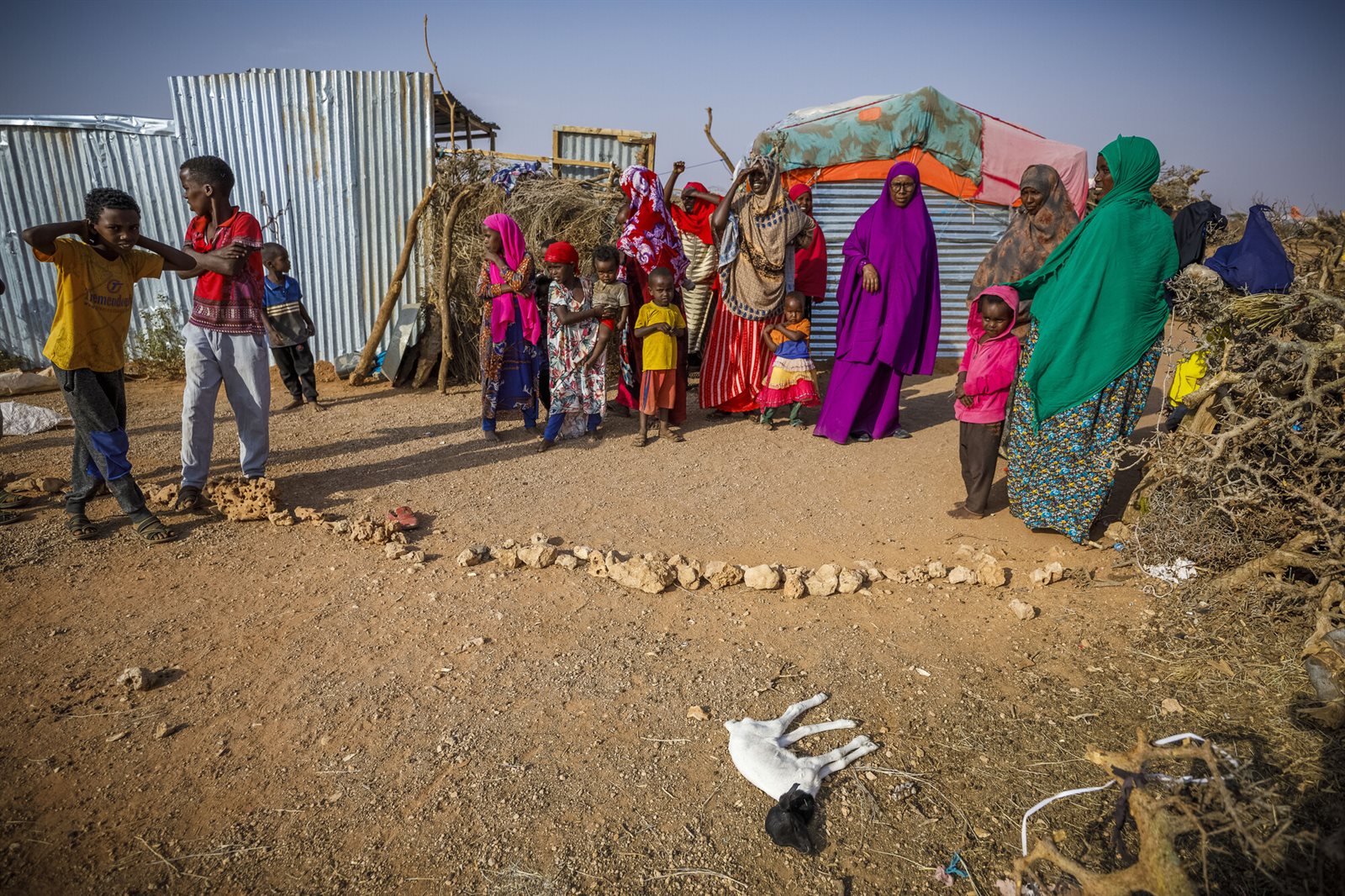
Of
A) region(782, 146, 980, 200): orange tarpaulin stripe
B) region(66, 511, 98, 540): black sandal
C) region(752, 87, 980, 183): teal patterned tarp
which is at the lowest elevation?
region(66, 511, 98, 540): black sandal

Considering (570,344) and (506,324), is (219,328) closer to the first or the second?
(506,324)

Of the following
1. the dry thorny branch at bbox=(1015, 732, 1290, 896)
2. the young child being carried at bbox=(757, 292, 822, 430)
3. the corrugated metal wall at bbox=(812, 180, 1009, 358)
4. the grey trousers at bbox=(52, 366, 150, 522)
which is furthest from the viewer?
the corrugated metal wall at bbox=(812, 180, 1009, 358)

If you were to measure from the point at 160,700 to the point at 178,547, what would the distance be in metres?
1.45

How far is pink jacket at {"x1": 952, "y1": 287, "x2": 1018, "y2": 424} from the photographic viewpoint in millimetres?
4270

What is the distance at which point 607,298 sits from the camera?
565 centimetres

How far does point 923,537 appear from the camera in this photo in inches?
166

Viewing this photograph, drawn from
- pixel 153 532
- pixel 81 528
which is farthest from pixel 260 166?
pixel 153 532

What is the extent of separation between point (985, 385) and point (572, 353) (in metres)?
2.98

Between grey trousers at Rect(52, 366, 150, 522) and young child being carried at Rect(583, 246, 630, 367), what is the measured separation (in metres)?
2.91

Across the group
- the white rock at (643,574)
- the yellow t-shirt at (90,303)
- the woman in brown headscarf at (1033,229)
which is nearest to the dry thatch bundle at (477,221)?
the yellow t-shirt at (90,303)

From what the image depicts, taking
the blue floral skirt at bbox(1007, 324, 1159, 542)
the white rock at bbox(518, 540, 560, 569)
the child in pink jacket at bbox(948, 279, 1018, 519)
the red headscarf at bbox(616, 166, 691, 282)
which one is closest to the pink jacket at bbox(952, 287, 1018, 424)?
the child in pink jacket at bbox(948, 279, 1018, 519)

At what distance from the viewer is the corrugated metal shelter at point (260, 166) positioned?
7.73 m

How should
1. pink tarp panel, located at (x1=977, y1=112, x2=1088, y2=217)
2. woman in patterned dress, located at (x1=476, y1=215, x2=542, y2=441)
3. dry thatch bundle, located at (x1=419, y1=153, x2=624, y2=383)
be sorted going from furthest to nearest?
pink tarp panel, located at (x1=977, y1=112, x2=1088, y2=217)
dry thatch bundle, located at (x1=419, y1=153, x2=624, y2=383)
woman in patterned dress, located at (x1=476, y1=215, x2=542, y2=441)

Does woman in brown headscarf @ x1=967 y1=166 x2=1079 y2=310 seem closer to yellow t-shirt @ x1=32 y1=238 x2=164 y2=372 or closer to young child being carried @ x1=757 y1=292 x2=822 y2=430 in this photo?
young child being carried @ x1=757 y1=292 x2=822 y2=430
